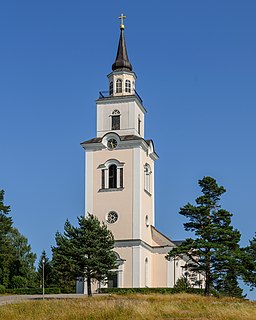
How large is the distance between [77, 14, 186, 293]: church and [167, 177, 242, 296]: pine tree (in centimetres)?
890

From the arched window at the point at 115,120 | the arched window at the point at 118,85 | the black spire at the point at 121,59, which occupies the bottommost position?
the arched window at the point at 115,120

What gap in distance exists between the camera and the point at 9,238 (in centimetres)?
7119

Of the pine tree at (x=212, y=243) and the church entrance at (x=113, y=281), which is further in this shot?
the church entrance at (x=113, y=281)

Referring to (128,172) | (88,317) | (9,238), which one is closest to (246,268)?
(128,172)

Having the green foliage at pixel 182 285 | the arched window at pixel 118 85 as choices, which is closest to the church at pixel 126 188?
the arched window at pixel 118 85

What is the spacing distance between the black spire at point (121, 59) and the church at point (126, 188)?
46 centimetres

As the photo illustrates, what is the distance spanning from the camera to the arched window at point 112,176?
5541cm

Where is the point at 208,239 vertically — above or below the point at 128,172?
below

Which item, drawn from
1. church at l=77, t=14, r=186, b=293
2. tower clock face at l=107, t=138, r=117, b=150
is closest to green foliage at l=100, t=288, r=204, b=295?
church at l=77, t=14, r=186, b=293

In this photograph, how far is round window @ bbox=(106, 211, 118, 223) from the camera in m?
54.7

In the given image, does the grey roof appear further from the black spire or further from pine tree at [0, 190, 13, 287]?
pine tree at [0, 190, 13, 287]

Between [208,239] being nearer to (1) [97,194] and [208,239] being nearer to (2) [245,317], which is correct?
(1) [97,194]

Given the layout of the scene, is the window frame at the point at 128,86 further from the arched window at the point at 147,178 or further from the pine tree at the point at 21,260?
the pine tree at the point at 21,260

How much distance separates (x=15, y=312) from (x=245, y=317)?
8.23 meters
